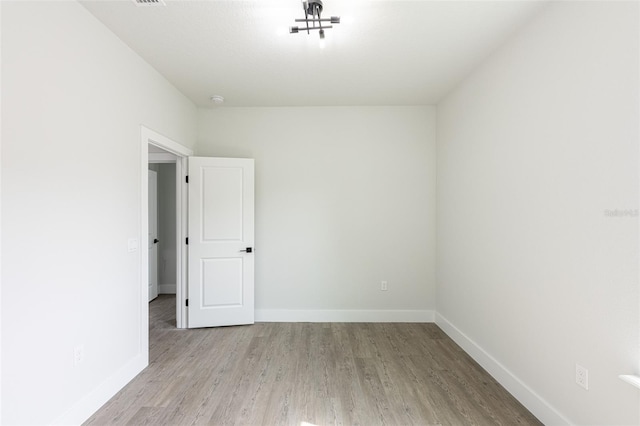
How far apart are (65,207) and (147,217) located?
807 millimetres

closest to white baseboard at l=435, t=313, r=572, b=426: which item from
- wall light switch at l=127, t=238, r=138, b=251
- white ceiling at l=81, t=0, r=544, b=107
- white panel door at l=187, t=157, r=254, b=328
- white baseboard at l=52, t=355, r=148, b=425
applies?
white panel door at l=187, t=157, r=254, b=328

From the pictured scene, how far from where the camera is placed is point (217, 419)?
1888 millimetres

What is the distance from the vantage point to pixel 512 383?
7.00 feet

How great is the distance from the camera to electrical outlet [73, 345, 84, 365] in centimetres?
181

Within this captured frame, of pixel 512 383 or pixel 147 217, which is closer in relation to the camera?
pixel 512 383

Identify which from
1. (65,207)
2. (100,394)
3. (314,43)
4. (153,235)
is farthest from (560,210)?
(153,235)

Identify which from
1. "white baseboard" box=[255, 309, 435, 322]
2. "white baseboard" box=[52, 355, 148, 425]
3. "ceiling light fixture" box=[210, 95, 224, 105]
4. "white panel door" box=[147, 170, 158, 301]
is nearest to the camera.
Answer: "white baseboard" box=[52, 355, 148, 425]

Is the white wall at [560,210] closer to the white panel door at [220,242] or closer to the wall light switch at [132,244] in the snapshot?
the white panel door at [220,242]

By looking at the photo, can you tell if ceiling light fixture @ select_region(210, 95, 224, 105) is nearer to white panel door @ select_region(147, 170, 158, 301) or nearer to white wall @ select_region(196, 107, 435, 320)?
white wall @ select_region(196, 107, 435, 320)

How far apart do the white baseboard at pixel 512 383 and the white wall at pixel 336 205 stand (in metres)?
0.80

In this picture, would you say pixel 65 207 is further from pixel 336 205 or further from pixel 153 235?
pixel 153 235

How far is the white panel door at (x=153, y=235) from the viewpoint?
453 cm

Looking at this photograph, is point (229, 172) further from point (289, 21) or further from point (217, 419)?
point (217, 419)

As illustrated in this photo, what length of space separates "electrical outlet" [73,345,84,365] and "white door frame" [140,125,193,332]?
62 cm
